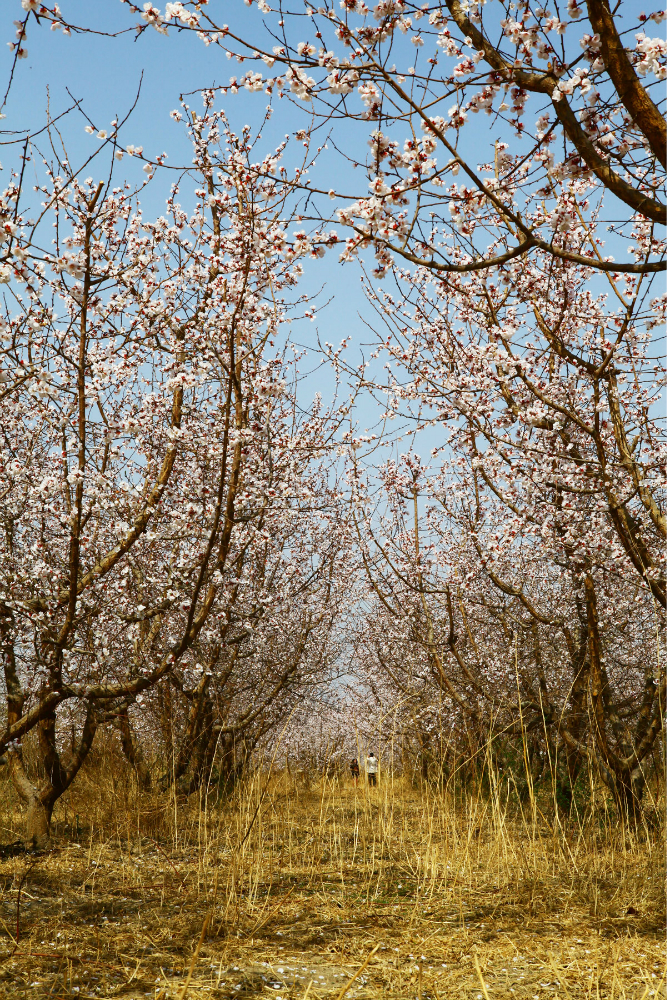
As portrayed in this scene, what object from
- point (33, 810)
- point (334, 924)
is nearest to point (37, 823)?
point (33, 810)

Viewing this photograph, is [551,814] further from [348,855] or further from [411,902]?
[411,902]

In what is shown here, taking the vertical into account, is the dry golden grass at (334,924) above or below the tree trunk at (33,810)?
below

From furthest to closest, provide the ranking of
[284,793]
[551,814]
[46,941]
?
[284,793]
[551,814]
[46,941]

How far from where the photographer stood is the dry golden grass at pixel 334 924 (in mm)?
3719

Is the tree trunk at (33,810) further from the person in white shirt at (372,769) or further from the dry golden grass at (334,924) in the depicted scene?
the person in white shirt at (372,769)

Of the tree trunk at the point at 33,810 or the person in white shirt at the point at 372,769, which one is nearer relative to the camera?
the tree trunk at the point at 33,810

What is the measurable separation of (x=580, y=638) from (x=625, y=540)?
2.45 meters

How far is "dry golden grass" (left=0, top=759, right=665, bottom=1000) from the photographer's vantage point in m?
3.72

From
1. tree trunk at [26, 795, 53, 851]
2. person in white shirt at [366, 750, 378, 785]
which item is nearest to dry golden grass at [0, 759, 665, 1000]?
tree trunk at [26, 795, 53, 851]

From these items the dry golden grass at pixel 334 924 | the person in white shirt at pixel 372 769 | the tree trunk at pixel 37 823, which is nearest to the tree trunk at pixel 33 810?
the tree trunk at pixel 37 823

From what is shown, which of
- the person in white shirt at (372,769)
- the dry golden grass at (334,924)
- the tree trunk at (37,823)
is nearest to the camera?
the dry golden grass at (334,924)

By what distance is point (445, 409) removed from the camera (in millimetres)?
7387

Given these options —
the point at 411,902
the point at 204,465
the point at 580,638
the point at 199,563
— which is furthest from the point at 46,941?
the point at 580,638

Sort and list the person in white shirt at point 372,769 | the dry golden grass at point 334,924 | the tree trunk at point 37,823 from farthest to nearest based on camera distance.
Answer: the person in white shirt at point 372,769
the tree trunk at point 37,823
the dry golden grass at point 334,924
